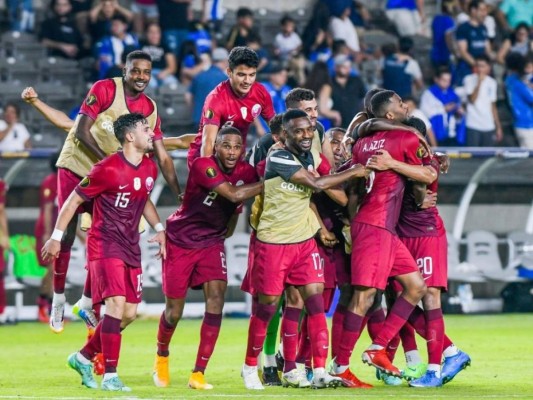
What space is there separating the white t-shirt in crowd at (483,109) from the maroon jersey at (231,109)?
9.46 meters

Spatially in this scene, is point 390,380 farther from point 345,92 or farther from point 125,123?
point 345,92

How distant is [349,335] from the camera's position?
11094mm

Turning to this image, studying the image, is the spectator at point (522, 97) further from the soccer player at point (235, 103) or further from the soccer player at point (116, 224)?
the soccer player at point (116, 224)

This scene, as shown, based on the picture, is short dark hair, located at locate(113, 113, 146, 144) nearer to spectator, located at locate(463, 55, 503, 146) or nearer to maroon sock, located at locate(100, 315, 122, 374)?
maroon sock, located at locate(100, 315, 122, 374)

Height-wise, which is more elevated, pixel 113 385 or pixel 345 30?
pixel 345 30

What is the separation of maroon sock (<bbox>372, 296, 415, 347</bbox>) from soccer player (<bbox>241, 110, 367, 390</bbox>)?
451mm

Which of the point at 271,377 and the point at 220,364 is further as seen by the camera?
the point at 220,364

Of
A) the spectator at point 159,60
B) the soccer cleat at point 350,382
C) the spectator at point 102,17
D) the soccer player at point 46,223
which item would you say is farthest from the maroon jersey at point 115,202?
the spectator at point 102,17

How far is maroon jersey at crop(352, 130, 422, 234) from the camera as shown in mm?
11188

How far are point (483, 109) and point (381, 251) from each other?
10450 mm

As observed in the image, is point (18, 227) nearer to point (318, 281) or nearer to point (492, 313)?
point (492, 313)

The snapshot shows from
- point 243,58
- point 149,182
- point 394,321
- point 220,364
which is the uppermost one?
point 243,58

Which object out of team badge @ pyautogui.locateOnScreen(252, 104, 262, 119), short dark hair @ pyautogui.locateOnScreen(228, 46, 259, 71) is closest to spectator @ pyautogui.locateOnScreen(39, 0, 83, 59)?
team badge @ pyautogui.locateOnScreen(252, 104, 262, 119)

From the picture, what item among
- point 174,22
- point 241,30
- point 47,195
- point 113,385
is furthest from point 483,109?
point 113,385
